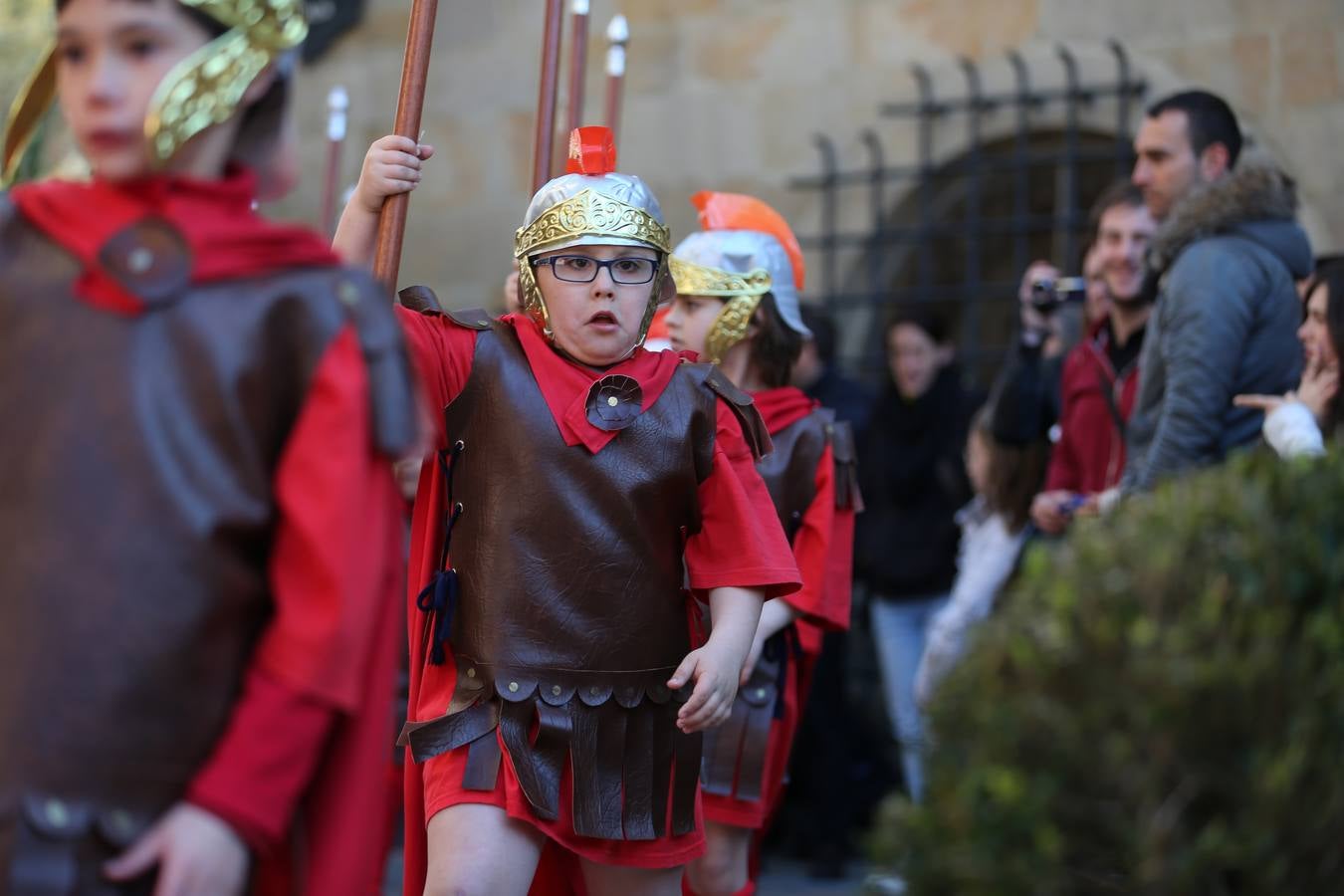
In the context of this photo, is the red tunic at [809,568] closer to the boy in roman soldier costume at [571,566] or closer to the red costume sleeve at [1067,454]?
the boy in roman soldier costume at [571,566]

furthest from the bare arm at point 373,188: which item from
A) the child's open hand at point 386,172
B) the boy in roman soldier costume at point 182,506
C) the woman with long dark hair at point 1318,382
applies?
the woman with long dark hair at point 1318,382

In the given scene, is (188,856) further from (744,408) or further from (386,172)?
(744,408)

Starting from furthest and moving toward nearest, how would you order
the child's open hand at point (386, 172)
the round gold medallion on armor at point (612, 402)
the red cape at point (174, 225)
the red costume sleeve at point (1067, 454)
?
the red costume sleeve at point (1067, 454)
the round gold medallion on armor at point (612, 402)
the child's open hand at point (386, 172)
the red cape at point (174, 225)

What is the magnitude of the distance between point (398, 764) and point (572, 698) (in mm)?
3178

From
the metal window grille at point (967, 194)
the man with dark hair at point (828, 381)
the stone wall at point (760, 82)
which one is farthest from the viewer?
the metal window grille at point (967, 194)

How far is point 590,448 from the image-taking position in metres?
3.74

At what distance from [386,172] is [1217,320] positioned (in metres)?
2.39

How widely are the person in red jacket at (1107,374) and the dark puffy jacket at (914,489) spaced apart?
1.01 meters

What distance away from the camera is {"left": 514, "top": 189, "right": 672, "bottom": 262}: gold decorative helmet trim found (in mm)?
3881

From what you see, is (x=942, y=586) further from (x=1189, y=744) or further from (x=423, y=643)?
(x=1189, y=744)

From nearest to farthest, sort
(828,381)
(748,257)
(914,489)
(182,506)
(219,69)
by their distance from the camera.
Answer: (182,506), (219,69), (748,257), (914,489), (828,381)

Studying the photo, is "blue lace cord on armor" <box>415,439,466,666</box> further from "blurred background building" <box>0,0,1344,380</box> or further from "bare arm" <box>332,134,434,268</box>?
"blurred background building" <box>0,0,1344,380</box>

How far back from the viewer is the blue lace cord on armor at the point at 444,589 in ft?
12.3

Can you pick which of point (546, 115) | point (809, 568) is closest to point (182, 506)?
point (546, 115)
